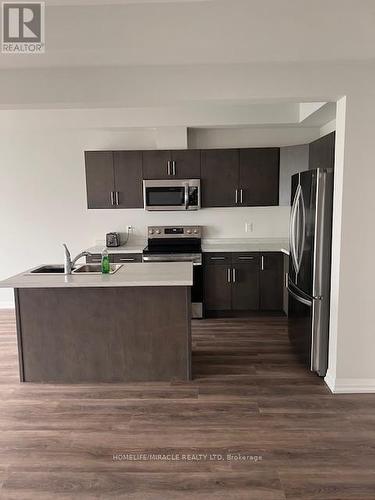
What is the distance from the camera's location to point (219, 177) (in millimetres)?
4938

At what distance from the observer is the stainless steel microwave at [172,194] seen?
4.90 m

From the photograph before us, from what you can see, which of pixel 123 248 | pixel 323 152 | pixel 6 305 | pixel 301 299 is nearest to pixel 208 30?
pixel 323 152

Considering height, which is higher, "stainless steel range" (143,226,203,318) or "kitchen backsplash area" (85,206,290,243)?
"kitchen backsplash area" (85,206,290,243)

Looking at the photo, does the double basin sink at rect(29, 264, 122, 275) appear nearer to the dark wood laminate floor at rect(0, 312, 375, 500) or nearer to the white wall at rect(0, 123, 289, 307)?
the dark wood laminate floor at rect(0, 312, 375, 500)

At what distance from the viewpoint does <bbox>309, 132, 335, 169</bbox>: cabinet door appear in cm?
328

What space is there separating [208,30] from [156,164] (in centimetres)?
245

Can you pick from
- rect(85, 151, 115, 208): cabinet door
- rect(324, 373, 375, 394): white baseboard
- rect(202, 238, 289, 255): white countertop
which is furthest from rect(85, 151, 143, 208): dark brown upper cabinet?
rect(324, 373, 375, 394): white baseboard

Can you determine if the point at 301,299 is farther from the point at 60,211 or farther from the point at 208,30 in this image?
the point at 60,211

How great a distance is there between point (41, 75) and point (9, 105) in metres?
0.36

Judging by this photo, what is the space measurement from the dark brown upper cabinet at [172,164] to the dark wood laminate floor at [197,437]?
2471 mm

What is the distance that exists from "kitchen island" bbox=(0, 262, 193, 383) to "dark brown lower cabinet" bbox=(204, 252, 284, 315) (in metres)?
1.52

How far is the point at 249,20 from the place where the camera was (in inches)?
99.3

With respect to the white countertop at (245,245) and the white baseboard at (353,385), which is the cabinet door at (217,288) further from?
the white baseboard at (353,385)

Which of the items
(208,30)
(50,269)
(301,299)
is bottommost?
(301,299)
